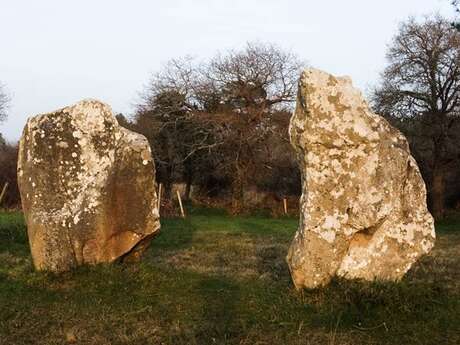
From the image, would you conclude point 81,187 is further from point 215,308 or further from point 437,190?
point 437,190

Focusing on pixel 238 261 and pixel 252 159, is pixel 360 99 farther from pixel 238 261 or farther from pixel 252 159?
pixel 252 159

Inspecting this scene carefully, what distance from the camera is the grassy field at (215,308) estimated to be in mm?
6398

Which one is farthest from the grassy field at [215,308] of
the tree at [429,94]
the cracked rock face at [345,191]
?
the tree at [429,94]

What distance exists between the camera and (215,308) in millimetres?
7676

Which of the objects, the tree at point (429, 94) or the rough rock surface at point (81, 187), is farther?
the tree at point (429, 94)

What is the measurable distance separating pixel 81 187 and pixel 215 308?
3.26 metres

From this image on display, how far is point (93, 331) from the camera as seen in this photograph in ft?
21.8

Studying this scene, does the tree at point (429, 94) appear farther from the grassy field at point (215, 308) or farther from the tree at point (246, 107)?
the grassy field at point (215, 308)

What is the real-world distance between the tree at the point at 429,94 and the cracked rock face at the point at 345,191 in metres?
22.3

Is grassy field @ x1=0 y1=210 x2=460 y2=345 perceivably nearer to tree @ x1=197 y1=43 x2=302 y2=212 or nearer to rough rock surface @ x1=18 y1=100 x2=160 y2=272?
rough rock surface @ x1=18 y1=100 x2=160 y2=272

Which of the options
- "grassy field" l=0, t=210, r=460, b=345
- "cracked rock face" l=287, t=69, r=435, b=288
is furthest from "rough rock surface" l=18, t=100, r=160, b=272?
"cracked rock face" l=287, t=69, r=435, b=288

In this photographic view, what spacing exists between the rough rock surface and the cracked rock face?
3.12 m

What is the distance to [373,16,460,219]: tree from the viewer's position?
28312 millimetres

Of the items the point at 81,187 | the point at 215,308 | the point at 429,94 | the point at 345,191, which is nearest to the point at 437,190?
the point at 429,94
